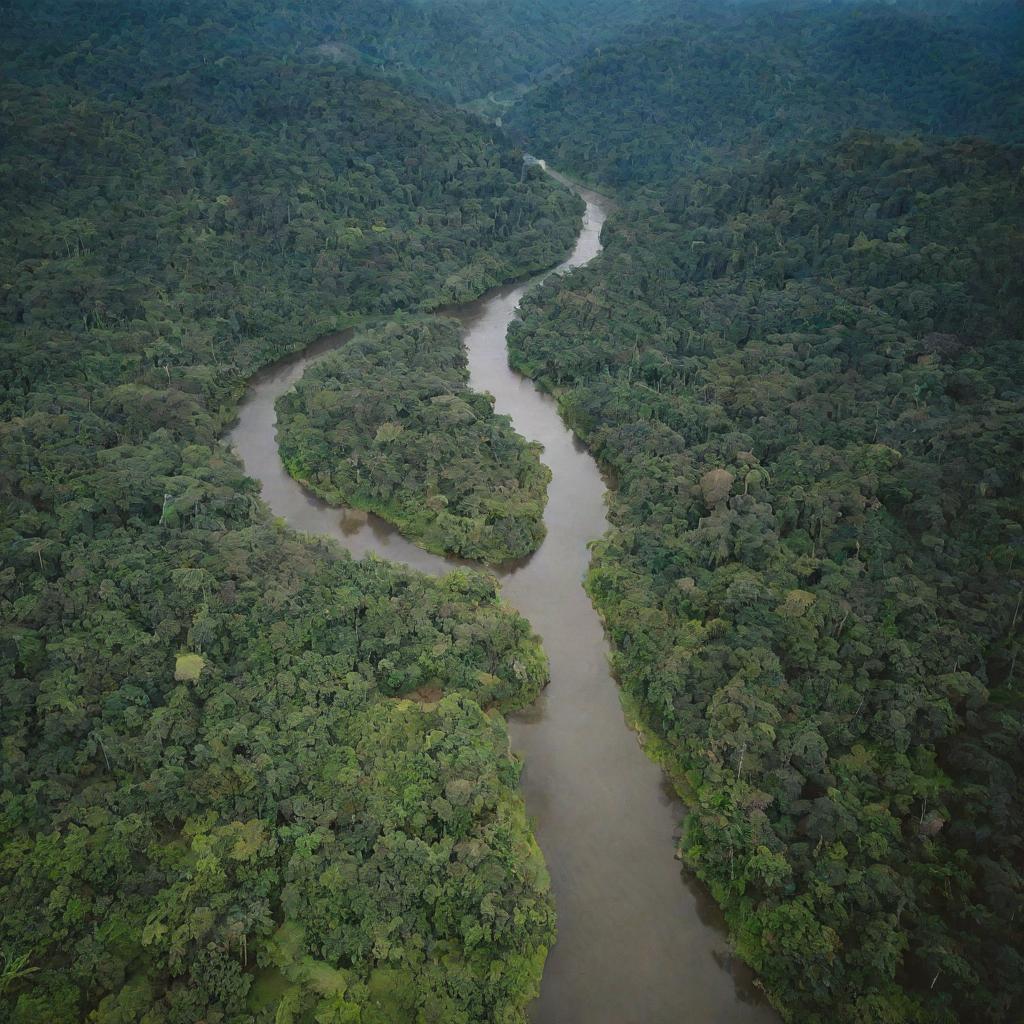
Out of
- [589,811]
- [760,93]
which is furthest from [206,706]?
[760,93]

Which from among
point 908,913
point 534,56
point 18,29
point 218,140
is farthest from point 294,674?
point 534,56

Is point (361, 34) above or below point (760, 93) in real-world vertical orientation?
below

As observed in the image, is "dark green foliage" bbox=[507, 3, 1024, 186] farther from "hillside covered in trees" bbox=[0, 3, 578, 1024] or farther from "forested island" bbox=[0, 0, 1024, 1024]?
"hillside covered in trees" bbox=[0, 3, 578, 1024]

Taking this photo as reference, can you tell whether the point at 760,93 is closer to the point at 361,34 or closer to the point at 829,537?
the point at 361,34

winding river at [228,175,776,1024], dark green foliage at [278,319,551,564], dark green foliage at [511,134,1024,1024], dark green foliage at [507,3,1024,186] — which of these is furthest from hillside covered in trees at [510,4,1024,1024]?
dark green foliage at [507,3,1024,186]

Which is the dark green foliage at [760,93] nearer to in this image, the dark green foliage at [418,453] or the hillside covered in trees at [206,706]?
the hillside covered in trees at [206,706]

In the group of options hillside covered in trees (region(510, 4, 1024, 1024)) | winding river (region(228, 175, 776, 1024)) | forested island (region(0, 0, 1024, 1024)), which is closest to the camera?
forested island (region(0, 0, 1024, 1024))

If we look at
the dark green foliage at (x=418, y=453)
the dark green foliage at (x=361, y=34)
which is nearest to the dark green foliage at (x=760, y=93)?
the dark green foliage at (x=361, y=34)
